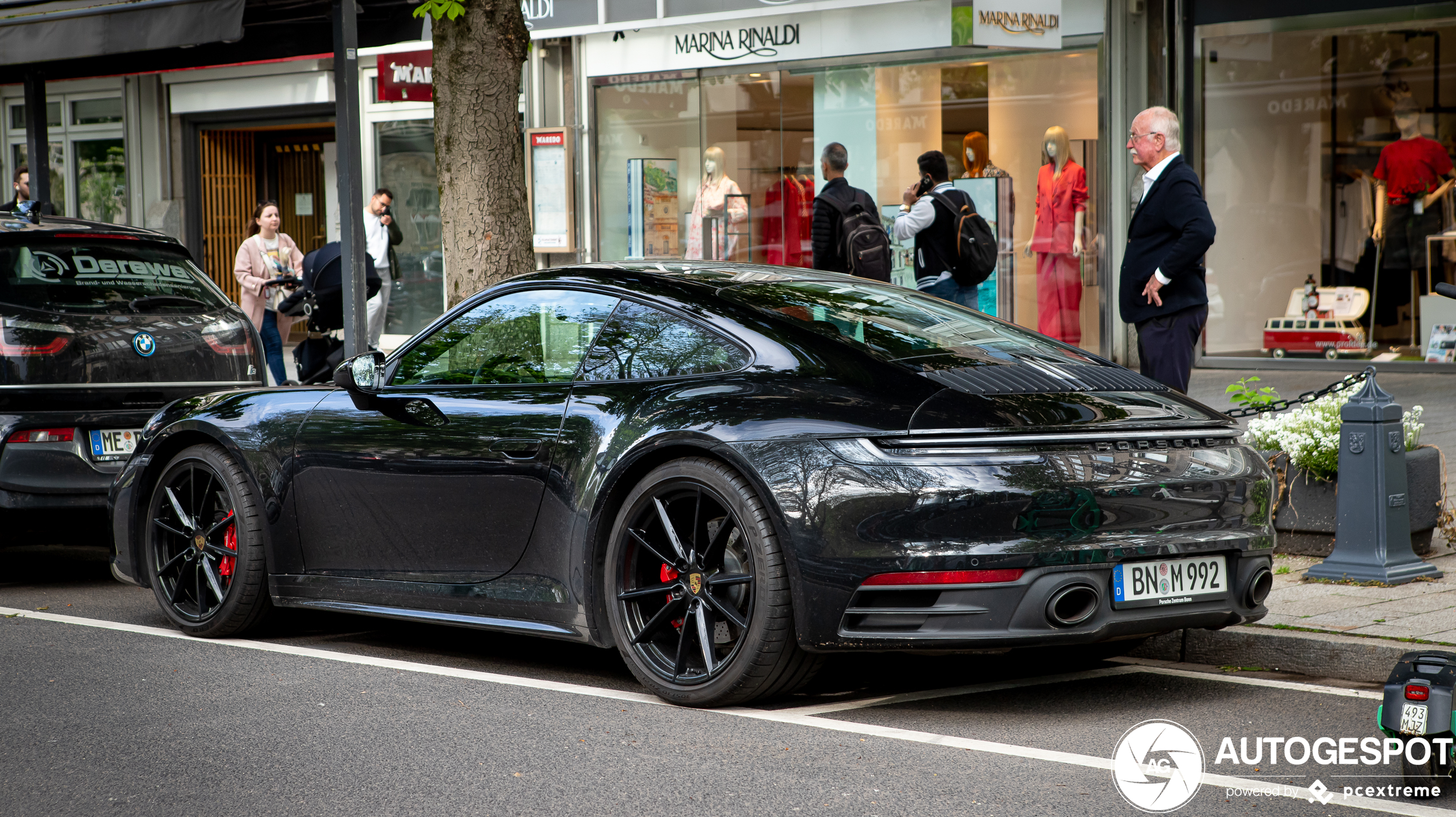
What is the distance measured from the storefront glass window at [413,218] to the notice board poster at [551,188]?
1654 mm

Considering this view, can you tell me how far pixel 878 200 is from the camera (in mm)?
16016

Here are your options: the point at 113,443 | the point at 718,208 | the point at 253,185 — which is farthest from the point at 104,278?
the point at 253,185

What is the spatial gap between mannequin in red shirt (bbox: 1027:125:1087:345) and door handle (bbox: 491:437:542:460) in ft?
33.3

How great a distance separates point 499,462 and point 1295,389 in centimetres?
921

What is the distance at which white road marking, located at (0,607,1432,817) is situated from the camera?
13.2ft

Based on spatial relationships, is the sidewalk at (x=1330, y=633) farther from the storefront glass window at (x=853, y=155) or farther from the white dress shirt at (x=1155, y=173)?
the storefront glass window at (x=853, y=155)

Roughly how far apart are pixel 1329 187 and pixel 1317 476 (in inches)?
A: 352

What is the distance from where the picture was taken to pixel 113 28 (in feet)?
38.5

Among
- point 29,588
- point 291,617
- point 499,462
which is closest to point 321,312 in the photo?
point 29,588

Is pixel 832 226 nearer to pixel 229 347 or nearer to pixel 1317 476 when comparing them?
pixel 229 347

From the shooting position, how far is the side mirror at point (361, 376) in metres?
5.89

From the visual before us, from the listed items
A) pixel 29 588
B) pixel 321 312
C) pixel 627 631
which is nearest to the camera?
pixel 627 631

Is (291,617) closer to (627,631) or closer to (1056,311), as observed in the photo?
(627,631)

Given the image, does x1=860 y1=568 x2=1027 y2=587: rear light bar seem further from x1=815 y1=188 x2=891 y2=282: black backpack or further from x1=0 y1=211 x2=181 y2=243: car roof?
x1=815 y1=188 x2=891 y2=282: black backpack
